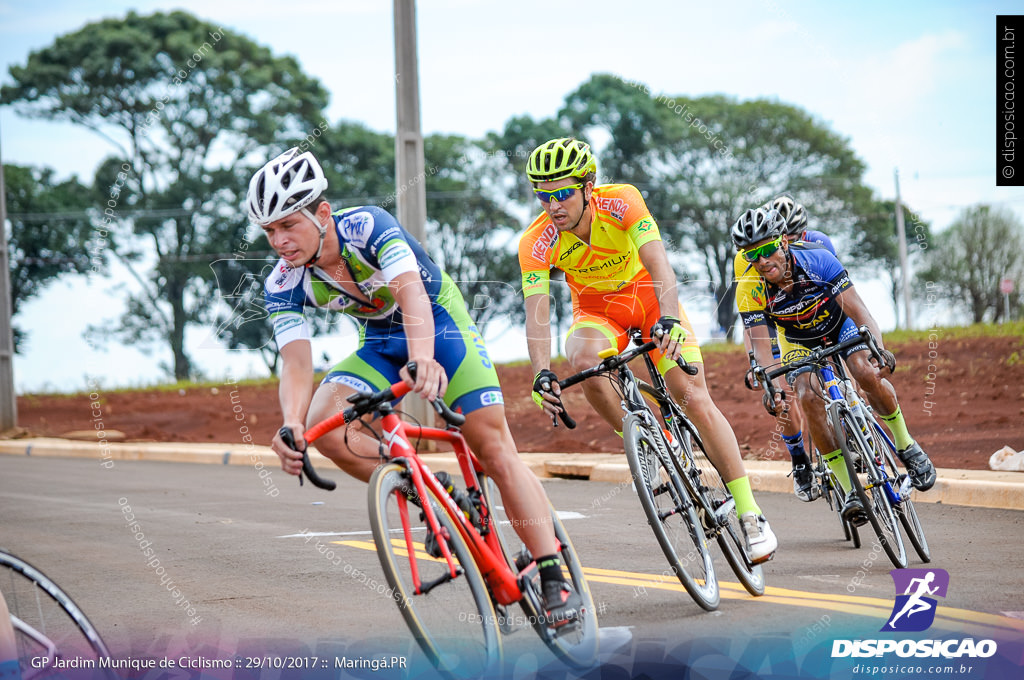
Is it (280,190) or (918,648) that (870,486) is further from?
(280,190)

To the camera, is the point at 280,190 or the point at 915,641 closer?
the point at 280,190

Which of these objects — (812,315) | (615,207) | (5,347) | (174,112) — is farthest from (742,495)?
(174,112)

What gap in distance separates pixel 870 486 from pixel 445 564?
352 centimetres

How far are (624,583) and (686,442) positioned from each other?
2.82ft

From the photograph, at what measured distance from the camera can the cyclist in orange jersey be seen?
5684 millimetres

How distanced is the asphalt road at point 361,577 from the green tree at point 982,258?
1130 inches

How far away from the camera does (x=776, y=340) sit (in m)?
8.06

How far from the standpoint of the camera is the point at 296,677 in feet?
14.4

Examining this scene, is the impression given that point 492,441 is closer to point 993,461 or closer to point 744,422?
point 993,461

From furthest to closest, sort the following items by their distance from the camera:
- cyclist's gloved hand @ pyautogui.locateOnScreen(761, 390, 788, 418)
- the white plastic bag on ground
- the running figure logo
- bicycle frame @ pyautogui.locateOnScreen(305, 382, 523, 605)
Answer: the white plastic bag on ground
cyclist's gloved hand @ pyautogui.locateOnScreen(761, 390, 788, 418)
the running figure logo
bicycle frame @ pyautogui.locateOnScreen(305, 382, 523, 605)

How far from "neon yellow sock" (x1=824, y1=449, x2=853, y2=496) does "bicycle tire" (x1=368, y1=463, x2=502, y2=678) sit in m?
3.77

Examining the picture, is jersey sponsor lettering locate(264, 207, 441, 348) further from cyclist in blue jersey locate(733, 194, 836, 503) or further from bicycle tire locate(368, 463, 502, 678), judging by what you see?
cyclist in blue jersey locate(733, 194, 836, 503)

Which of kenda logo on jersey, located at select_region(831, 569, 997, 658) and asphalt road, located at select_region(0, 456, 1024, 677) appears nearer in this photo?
kenda logo on jersey, located at select_region(831, 569, 997, 658)

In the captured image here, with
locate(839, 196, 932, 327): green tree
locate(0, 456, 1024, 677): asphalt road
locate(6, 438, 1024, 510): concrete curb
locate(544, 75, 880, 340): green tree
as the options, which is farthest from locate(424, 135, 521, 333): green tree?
locate(0, 456, 1024, 677): asphalt road
